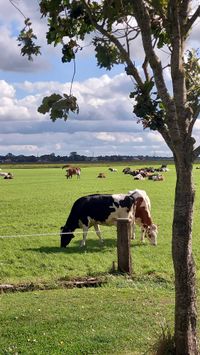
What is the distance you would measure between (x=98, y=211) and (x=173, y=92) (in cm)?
1363

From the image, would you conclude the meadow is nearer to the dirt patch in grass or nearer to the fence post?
the dirt patch in grass

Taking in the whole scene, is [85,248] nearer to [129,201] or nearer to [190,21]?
[129,201]

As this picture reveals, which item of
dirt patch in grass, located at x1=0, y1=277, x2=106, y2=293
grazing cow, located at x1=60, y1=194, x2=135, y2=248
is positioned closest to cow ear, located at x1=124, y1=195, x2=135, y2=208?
grazing cow, located at x1=60, y1=194, x2=135, y2=248

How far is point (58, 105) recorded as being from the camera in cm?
642

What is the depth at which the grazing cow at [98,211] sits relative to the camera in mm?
19328

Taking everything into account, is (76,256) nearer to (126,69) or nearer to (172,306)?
(172,306)

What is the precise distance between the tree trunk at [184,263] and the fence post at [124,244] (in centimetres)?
627

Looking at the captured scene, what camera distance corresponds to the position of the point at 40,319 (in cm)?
881

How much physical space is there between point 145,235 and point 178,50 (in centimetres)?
1435

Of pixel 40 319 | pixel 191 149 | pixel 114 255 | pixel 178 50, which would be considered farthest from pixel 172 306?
pixel 114 255

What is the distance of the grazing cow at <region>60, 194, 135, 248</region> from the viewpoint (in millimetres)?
19328

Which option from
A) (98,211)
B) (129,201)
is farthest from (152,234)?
(98,211)

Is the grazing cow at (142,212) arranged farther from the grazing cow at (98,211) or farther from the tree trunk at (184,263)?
the tree trunk at (184,263)

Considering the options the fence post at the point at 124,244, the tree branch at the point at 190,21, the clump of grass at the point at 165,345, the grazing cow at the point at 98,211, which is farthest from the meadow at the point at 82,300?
the tree branch at the point at 190,21
